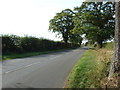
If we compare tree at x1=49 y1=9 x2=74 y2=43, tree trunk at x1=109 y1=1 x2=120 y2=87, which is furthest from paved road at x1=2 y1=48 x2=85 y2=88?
tree at x1=49 y1=9 x2=74 y2=43

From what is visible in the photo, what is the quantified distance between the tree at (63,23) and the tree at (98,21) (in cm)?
2525

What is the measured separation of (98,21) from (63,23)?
29.4 metres

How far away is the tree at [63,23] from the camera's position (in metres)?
56.3

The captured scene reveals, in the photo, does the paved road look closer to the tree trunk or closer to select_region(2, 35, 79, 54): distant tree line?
the tree trunk

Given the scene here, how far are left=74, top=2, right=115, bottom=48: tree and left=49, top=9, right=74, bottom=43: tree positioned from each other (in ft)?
82.8

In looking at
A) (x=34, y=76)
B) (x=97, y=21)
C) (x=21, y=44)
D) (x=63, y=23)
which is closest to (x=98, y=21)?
(x=97, y=21)

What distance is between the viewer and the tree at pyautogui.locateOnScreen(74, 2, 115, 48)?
89.9 ft

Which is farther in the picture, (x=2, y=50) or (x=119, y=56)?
(x=2, y=50)

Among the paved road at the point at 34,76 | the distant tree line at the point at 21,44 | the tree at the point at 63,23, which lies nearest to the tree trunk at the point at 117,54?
the paved road at the point at 34,76

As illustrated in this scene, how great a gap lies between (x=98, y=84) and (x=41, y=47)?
2808cm

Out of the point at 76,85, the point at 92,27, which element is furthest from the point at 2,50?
the point at 76,85

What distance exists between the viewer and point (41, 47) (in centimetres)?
3309

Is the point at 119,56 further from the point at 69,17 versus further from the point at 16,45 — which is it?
the point at 69,17

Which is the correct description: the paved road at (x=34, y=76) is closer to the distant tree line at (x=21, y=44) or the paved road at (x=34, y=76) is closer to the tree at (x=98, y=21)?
the distant tree line at (x=21, y=44)
